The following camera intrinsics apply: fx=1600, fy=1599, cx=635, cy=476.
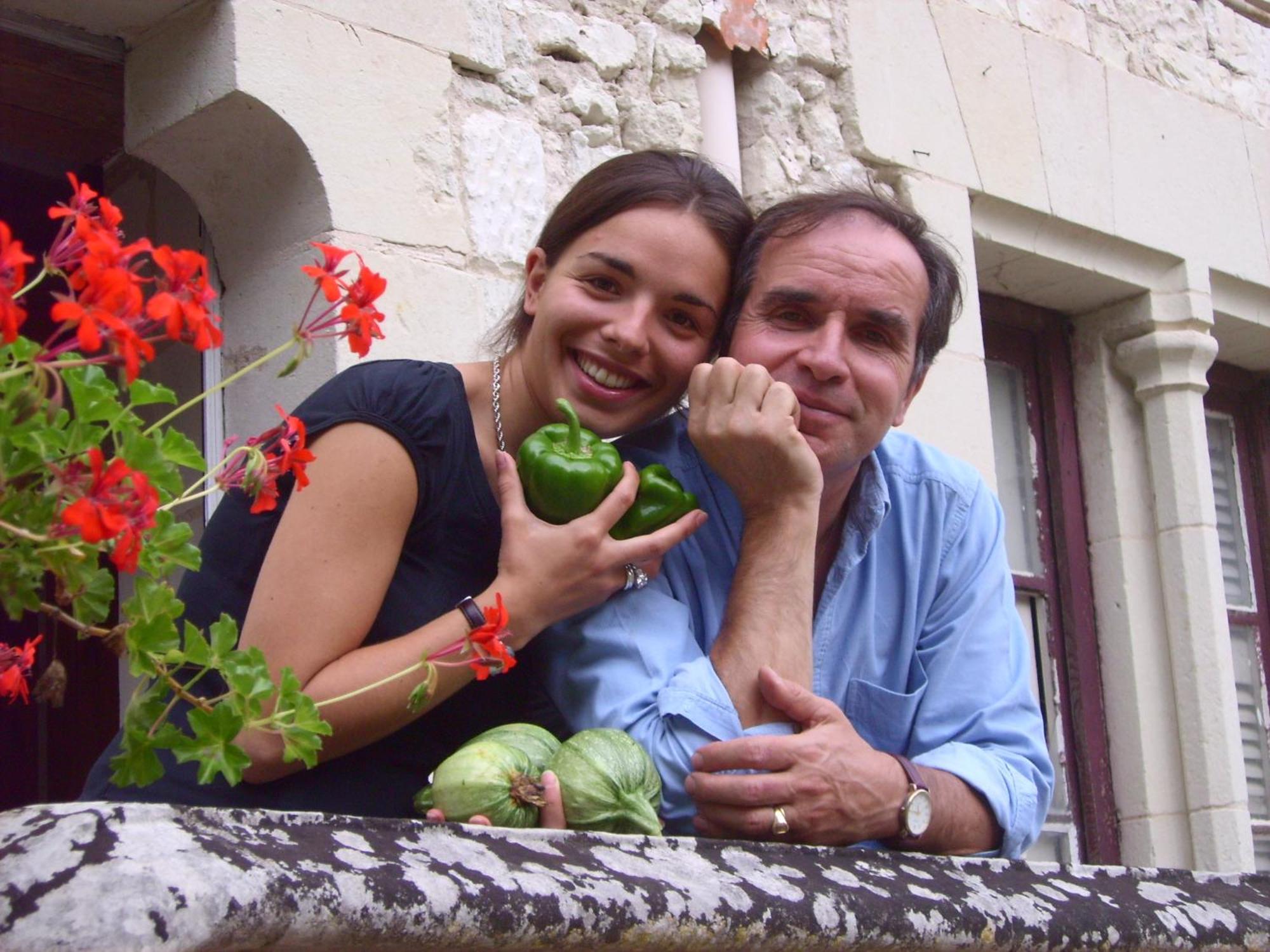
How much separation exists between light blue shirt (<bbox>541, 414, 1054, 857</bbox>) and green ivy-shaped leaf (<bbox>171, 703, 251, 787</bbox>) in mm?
815

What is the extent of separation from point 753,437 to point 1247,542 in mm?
3835

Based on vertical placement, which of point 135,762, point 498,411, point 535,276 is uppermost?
point 535,276

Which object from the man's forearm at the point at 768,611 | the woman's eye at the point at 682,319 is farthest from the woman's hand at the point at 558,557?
the woman's eye at the point at 682,319

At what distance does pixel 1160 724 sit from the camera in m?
4.88

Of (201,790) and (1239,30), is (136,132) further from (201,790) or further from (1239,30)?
(1239,30)

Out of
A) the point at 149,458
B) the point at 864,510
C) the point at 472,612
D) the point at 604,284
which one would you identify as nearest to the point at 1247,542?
the point at 864,510

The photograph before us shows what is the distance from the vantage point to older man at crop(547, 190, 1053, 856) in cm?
193

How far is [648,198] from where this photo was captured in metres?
2.37

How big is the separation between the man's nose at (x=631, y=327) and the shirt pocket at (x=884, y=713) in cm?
58

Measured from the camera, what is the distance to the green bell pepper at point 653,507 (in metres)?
2.18

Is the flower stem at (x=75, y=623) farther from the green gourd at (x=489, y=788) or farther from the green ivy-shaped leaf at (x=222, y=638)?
the green gourd at (x=489, y=788)

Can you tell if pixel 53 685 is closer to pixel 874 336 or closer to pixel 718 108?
pixel 874 336

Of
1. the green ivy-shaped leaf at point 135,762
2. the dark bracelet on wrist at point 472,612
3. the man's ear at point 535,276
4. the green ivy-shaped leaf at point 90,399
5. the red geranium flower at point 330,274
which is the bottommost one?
the green ivy-shaped leaf at point 135,762

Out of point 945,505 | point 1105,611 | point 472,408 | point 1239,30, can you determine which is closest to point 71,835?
point 472,408
